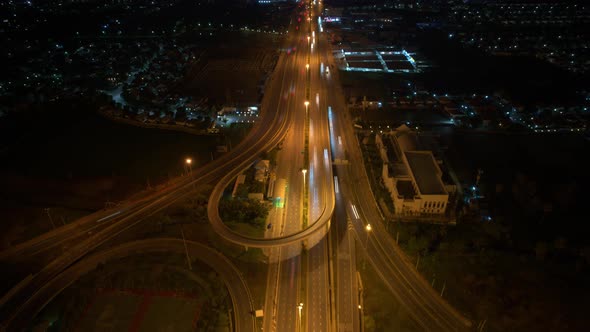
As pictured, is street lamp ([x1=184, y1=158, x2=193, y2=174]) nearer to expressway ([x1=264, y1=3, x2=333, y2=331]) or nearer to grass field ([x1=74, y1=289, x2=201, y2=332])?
expressway ([x1=264, y1=3, x2=333, y2=331])

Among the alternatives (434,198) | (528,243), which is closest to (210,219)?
(434,198)

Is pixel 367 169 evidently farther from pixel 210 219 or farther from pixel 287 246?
pixel 210 219

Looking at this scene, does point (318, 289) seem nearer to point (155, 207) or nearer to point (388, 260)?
point (388, 260)

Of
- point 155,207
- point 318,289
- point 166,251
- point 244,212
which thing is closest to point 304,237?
point 318,289

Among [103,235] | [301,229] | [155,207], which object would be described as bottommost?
[103,235]

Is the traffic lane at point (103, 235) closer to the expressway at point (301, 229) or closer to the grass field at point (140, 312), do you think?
the grass field at point (140, 312)

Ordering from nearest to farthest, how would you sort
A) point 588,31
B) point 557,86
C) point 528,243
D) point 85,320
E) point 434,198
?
point 85,320
point 528,243
point 434,198
point 557,86
point 588,31
